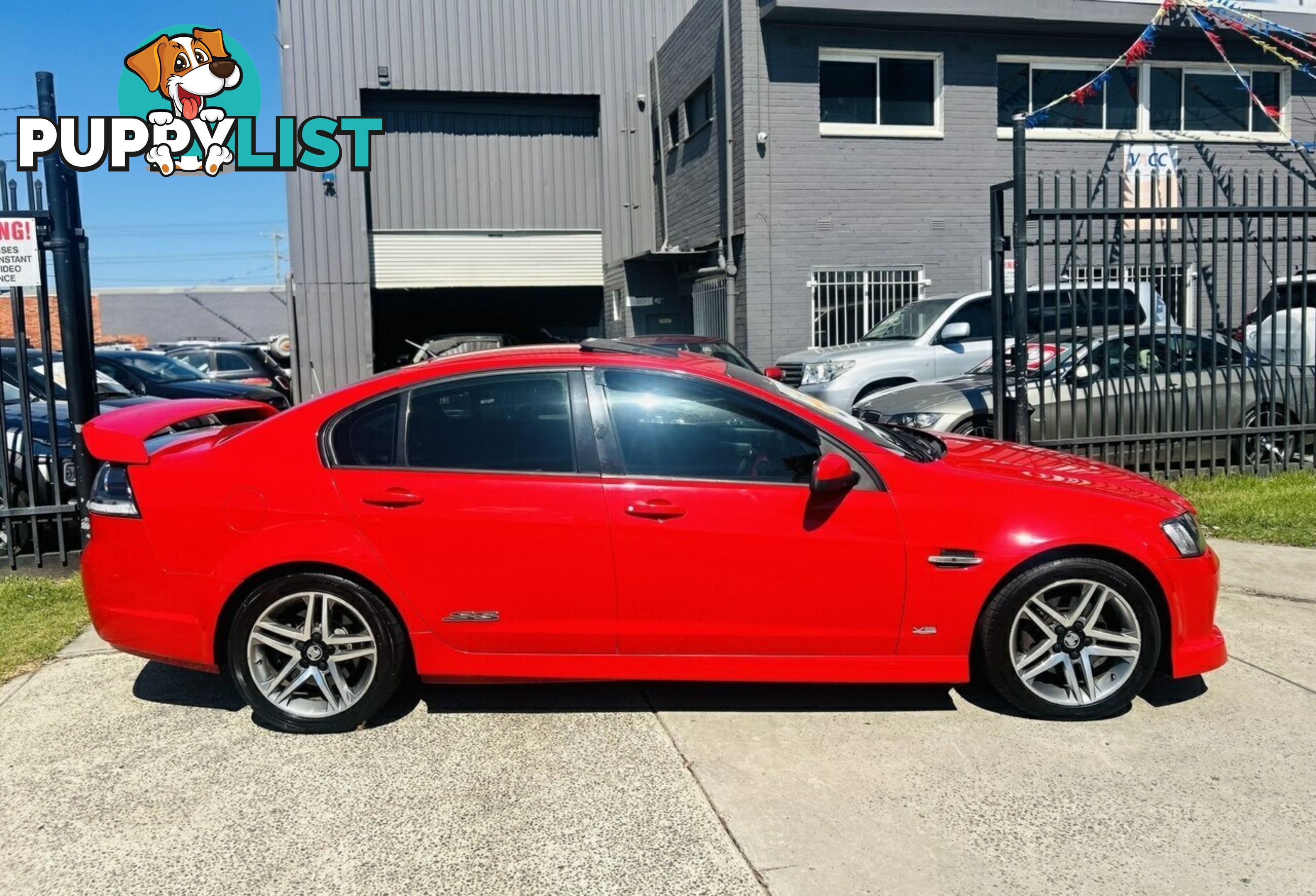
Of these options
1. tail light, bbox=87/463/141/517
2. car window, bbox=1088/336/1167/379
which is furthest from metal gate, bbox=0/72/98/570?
car window, bbox=1088/336/1167/379

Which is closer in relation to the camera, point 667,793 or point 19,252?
point 667,793

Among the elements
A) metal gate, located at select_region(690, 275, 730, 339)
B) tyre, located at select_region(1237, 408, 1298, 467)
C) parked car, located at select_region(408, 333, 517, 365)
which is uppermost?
metal gate, located at select_region(690, 275, 730, 339)

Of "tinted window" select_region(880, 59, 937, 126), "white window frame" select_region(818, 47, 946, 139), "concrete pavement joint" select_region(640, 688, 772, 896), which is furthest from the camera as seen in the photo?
"tinted window" select_region(880, 59, 937, 126)

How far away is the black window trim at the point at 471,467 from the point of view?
13.7ft

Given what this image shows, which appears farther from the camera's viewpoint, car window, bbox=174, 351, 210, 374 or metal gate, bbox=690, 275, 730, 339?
car window, bbox=174, 351, 210, 374

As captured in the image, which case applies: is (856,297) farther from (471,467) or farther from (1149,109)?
(471,467)

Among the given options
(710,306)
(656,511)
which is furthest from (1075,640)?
(710,306)

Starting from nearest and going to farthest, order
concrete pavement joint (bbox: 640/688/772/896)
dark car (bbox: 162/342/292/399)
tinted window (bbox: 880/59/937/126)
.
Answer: concrete pavement joint (bbox: 640/688/772/896), tinted window (bbox: 880/59/937/126), dark car (bbox: 162/342/292/399)

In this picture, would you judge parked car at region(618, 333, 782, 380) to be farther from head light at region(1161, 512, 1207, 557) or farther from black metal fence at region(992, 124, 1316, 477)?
head light at region(1161, 512, 1207, 557)

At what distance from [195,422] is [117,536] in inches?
38.4

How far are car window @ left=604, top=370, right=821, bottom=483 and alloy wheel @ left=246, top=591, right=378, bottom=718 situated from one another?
4.21 ft

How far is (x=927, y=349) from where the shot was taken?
37.2 ft

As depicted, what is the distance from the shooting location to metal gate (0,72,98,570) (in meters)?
6.48

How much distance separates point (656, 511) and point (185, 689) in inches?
97.0
